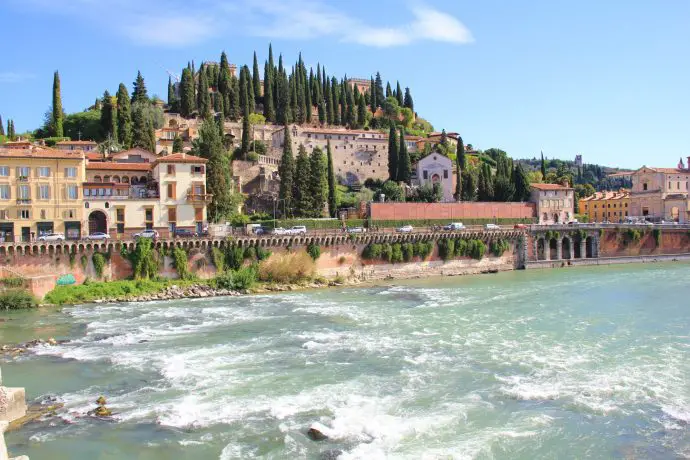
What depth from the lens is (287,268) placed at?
4272cm

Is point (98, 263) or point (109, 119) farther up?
point (109, 119)

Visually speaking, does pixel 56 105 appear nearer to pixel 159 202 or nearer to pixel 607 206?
pixel 159 202

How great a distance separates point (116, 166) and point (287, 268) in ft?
60.3

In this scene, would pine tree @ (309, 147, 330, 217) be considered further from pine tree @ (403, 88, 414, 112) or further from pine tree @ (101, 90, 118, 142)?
pine tree @ (403, 88, 414, 112)

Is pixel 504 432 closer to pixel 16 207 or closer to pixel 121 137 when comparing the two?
pixel 16 207

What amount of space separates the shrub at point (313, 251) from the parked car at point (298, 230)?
1152mm

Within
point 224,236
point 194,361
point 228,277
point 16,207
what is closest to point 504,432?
point 194,361

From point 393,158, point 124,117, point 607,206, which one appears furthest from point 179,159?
point 607,206

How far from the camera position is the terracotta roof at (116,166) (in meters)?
48.5

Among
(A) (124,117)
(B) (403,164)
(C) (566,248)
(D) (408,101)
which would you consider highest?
(D) (408,101)

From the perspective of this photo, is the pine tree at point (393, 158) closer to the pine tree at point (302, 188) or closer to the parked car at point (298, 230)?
the pine tree at point (302, 188)

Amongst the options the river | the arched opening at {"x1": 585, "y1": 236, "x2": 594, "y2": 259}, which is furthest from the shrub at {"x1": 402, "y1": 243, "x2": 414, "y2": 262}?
the arched opening at {"x1": 585, "y1": 236, "x2": 594, "y2": 259}

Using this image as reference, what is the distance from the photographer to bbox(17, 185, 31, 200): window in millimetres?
41062

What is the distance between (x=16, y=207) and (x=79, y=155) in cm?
564
